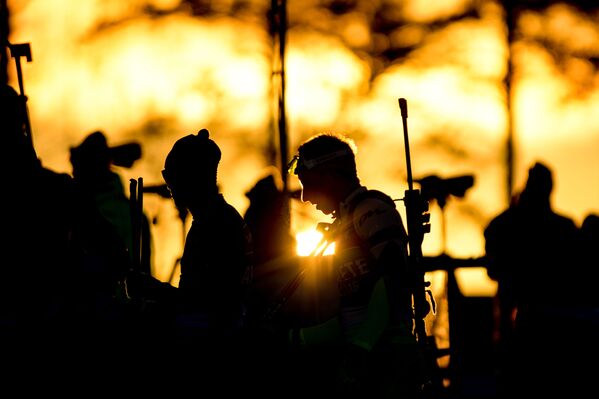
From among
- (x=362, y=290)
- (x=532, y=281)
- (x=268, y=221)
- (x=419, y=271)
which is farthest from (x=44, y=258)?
(x=268, y=221)

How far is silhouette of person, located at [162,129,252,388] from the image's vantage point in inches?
252

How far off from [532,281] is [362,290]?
2.45 meters

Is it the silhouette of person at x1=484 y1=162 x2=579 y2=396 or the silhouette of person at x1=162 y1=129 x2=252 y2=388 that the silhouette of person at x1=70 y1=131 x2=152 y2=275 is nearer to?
the silhouette of person at x1=484 y1=162 x2=579 y2=396

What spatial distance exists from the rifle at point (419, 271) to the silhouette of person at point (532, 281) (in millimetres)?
1381

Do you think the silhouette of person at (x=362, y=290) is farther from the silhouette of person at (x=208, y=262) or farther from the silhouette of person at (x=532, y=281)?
the silhouette of person at (x=532, y=281)

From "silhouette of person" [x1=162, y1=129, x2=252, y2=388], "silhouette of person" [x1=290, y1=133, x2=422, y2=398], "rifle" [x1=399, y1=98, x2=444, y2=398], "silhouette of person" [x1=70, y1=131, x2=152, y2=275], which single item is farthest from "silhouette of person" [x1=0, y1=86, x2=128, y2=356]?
"silhouette of person" [x1=70, y1=131, x2=152, y2=275]

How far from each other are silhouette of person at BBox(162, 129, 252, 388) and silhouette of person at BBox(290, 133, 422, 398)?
1.20 feet

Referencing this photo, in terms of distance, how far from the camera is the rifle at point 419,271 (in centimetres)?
701

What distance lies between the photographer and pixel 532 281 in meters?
8.84

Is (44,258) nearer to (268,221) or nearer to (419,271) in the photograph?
(419,271)

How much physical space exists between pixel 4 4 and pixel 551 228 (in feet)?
15.9

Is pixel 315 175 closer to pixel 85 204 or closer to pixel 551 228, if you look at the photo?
pixel 85 204

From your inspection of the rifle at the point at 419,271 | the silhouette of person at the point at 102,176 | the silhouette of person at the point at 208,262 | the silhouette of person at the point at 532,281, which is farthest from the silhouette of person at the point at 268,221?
the silhouette of person at the point at 208,262

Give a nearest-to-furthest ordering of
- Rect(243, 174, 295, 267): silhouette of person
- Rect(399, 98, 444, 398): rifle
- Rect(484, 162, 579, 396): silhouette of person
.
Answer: Rect(399, 98, 444, 398): rifle < Rect(484, 162, 579, 396): silhouette of person < Rect(243, 174, 295, 267): silhouette of person
